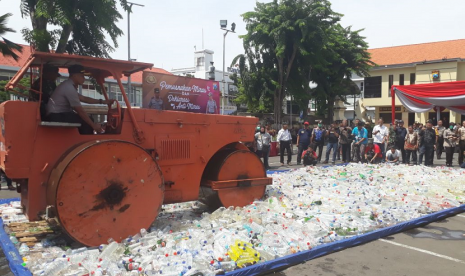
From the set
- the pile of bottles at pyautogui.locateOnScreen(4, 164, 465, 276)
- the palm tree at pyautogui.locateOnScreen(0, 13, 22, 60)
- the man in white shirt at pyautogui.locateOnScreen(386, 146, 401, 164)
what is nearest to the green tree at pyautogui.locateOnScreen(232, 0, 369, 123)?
the man in white shirt at pyautogui.locateOnScreen(386, 146, 401, 164)

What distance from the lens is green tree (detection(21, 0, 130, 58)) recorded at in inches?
551

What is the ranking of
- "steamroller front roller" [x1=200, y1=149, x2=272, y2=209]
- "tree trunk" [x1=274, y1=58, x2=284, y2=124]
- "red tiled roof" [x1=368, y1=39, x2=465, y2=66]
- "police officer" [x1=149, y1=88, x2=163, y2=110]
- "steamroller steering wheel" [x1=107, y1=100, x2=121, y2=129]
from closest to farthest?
"steamroller steering wheel" [x1=107, y1=100, x2=121, y2=129], "police officer" [x1=149, y1=88, x2=163, y2=110], "steamroller front roller" [x1=200, y1=149, x2=272, y2=209], "tree trunk" [x1=274, y1=58, x2=284, y2=124], "red tiled roof" [x1=368, y1=39, x2=465, y2=66]

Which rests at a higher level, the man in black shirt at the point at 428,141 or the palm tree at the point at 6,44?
the palm tree at the point at 6,44

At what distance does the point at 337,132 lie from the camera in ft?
50.0

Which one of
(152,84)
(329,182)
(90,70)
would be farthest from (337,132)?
(90,70)

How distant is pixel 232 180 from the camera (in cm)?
627

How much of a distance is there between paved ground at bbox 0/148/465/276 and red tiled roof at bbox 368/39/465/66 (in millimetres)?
39081

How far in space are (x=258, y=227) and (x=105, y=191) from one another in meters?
2.08

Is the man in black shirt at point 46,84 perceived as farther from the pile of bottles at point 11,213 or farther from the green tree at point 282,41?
the green tree at point 282,41

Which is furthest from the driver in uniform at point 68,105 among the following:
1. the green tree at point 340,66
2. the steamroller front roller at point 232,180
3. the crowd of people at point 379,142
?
the green tree at point 340,66

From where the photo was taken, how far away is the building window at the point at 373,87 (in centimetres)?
4331

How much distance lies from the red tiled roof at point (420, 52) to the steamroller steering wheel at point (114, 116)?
4128cm

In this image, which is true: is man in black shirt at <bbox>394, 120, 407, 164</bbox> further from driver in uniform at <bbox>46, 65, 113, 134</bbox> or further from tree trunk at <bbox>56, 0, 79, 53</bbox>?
tree trunk at <bbox>56, 0, 79, 53</bbox>

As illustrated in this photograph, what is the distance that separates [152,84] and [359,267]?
13.4 feet
